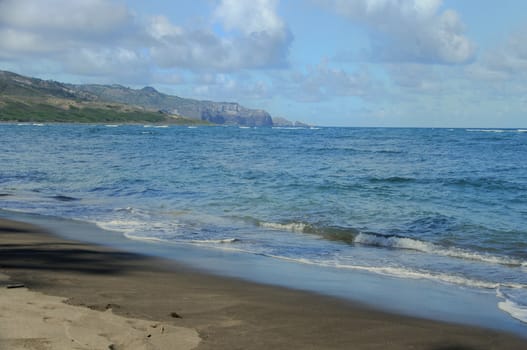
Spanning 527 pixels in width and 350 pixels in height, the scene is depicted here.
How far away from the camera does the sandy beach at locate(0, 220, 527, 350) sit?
6.79 metres

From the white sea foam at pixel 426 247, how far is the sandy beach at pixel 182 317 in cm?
648

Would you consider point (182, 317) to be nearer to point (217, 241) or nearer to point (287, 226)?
point (217, 241)

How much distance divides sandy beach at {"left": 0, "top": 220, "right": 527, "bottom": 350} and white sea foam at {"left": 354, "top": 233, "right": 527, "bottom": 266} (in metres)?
6.48

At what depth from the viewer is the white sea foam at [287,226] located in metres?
18.8

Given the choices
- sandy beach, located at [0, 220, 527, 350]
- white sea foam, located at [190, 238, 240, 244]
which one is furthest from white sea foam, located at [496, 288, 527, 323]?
white sea foam, located at [190, 238, 240, 244]

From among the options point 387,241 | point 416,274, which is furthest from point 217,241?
point 416,274

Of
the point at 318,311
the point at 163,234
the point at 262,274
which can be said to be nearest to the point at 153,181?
the point at 163,234

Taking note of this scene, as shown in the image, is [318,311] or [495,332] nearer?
[495,332]

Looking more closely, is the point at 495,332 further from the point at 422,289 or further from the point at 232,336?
the point at 232,336

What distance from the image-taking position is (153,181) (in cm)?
3359

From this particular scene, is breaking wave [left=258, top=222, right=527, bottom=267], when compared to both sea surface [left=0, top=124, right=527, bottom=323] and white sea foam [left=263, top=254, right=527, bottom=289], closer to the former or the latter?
sea surface [left=0, top=124, right=527, bottom=323]

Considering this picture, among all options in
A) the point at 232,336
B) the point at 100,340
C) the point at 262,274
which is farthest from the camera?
→ the point at 262,274

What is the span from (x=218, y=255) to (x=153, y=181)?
20.3 m

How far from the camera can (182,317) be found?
25.9 feet
